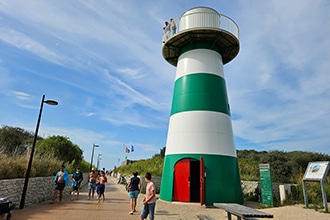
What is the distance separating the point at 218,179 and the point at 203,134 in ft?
7.52

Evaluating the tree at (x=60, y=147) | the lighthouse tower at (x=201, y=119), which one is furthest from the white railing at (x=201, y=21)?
the tree at (x=60, y=147)

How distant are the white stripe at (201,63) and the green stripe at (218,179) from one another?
15.7 ft

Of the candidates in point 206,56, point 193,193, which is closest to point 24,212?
point 193,193

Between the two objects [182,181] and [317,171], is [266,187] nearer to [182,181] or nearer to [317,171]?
[317,171]

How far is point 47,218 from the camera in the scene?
7.23 metres

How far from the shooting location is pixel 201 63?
1323 cm

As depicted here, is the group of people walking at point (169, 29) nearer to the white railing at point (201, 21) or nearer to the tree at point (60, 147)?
the white railing at point (201, 21)

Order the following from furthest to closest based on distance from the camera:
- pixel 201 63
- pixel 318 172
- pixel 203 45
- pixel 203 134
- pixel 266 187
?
pixel 203 45
pixel 201 63
pixel 203 134
pixel 266 187
pixel 318 172

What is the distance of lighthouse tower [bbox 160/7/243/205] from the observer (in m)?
11.5

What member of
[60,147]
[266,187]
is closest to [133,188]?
[266,187]

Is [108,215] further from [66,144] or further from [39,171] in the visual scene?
[66,144]

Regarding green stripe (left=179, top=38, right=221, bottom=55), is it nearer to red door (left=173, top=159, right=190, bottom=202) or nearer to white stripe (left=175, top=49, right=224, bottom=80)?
white stripe (left=175, top=49, right=224, bottom=80)

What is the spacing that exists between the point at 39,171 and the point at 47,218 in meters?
5.06

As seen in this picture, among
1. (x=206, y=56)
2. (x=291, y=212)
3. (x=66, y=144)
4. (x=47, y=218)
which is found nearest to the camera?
(x=47, y=218)
